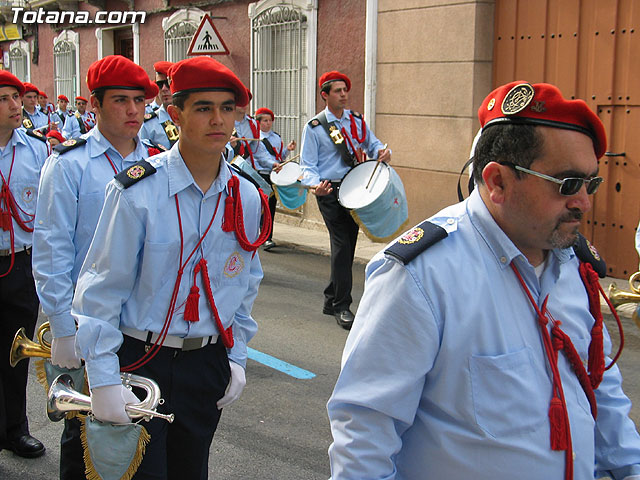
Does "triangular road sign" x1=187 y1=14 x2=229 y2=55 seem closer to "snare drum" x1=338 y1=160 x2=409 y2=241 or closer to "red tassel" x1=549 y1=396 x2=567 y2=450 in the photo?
"snare drum" x1=338 y1=160 x2=409 y2=241

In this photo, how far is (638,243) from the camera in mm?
4672

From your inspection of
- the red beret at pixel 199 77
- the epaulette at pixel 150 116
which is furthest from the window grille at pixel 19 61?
the red beret at pixel 199 77

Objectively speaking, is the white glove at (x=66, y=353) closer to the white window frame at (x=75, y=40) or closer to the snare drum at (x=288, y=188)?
the snare drum at (x=288, y=188)

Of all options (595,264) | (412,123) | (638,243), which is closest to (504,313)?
(595,264)

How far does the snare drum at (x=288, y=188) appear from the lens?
9.60 metres

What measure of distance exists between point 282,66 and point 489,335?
12369mm

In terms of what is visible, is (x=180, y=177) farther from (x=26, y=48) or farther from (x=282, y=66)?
(x=26, y=48)

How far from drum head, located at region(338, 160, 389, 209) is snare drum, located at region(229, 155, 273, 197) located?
704 millimetres

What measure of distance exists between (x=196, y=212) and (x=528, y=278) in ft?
4.50

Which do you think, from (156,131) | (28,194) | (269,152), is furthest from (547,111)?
(269,152)

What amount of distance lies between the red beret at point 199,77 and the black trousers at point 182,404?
0.92 m

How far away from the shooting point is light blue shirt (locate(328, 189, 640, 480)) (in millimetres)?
1830

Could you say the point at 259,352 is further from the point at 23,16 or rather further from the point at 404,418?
the point at 23,16

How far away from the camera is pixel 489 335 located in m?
1.84
